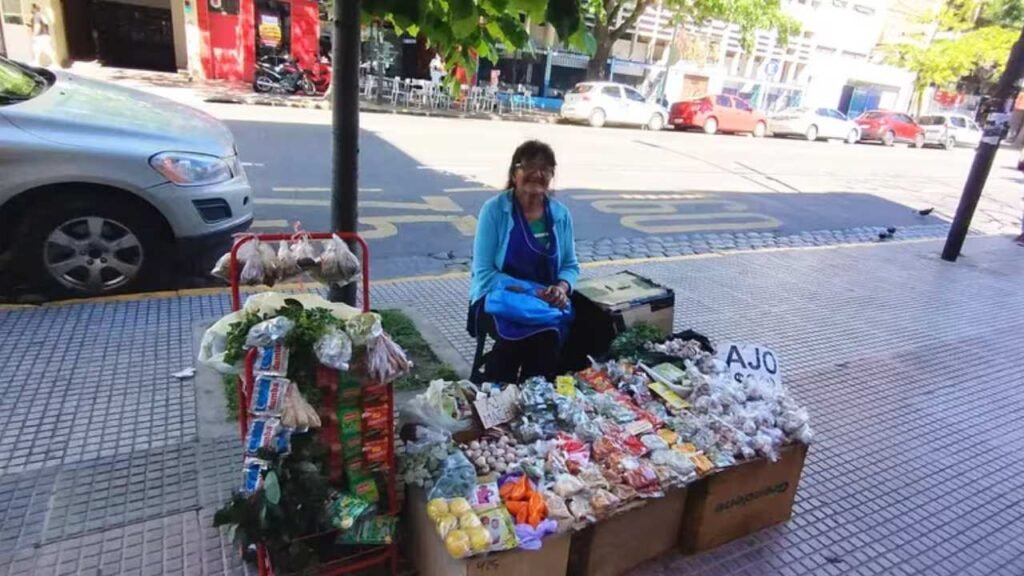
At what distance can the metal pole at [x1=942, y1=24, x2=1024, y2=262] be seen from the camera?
268 inches

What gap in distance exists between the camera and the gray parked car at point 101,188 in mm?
3910

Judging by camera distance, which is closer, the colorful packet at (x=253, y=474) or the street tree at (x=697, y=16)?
the colorful packet at (x=253, y=474)

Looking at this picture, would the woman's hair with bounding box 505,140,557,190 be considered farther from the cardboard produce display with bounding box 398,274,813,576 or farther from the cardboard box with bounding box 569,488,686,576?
the cardboard box with bounding box 569,488,686,576


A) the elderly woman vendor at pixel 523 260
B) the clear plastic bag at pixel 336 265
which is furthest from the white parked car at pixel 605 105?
the clear plastic bag at pixel 336 265

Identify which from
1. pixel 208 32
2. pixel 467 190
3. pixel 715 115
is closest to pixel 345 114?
pixel 467 190

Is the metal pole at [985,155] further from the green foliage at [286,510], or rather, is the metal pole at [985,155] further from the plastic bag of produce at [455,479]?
the green foliage at [286,510]

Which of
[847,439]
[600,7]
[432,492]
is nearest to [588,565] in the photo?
[432,492]

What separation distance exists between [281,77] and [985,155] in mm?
17515

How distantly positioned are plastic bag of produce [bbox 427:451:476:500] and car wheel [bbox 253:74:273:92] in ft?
61.9

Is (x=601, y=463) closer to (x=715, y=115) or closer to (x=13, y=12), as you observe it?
(x=13, y=12)

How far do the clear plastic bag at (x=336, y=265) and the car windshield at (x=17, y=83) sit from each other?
3.12 meters

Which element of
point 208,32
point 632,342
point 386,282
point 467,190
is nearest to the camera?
point 632,342

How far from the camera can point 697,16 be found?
71.4 feet

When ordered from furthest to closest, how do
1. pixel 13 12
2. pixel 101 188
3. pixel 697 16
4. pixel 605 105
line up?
pixel 697 16 → pixel 605 105 → pixel 13 12 → pixel 101 188
